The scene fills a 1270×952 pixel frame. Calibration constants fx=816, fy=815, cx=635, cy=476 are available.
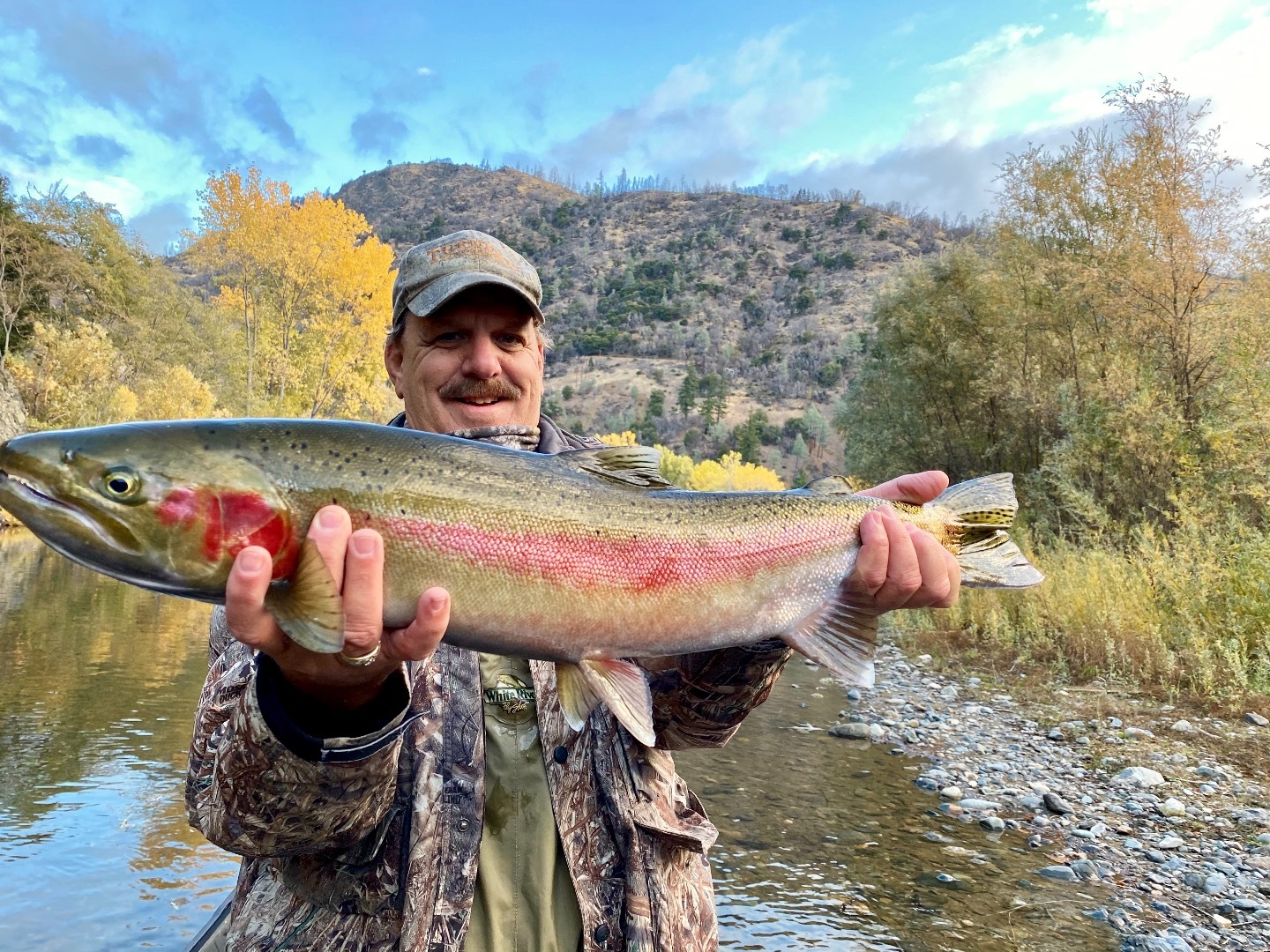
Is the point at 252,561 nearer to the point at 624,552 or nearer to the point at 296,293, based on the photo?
the point at 624,552

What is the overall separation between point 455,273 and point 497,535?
56.1 inches

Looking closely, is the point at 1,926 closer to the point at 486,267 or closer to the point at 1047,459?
the point at 486,267

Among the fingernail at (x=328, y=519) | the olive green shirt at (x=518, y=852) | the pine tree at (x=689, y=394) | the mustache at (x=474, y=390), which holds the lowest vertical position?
the olive green shirt at (x=518, y=852)

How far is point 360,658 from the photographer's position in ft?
6.18

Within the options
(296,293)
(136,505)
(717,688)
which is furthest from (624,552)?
(296,293)

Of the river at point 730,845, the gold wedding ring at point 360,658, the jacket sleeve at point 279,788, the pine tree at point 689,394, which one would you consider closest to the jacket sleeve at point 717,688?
the jacket sleeve at point 279,788

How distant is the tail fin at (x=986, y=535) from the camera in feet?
8.73

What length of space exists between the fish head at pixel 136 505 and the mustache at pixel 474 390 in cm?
135

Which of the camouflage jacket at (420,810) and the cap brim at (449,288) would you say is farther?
the cap brim at (449,288)

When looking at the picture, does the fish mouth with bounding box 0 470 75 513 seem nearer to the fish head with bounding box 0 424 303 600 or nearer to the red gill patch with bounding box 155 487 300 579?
the fish head with bounding box 0 424 303 600

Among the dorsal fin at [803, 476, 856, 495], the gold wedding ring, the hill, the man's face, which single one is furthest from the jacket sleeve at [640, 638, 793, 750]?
the hill

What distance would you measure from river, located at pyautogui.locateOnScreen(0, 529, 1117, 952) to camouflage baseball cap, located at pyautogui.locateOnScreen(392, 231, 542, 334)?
4.20 metres

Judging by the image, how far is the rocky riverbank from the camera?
5.16 metres

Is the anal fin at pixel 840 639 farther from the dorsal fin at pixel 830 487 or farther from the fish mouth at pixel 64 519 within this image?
the fish mouth at pixel 64 519
